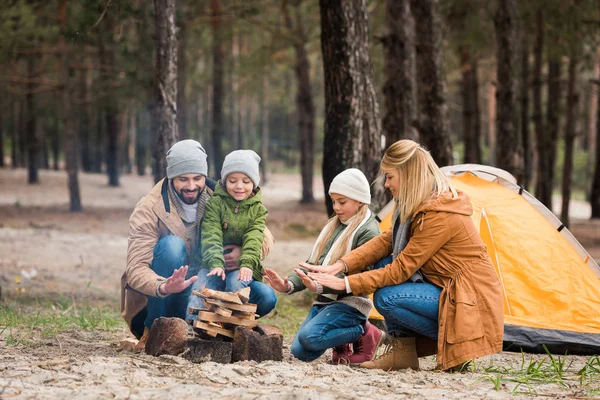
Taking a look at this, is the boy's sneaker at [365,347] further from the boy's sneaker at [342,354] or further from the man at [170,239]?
the man at [170,239]

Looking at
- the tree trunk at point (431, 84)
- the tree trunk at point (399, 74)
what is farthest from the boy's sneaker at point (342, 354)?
the tree trunk at point (431, 84)

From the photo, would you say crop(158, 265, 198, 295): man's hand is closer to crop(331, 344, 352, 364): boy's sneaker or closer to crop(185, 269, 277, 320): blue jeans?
crop(185, 269, 277, 320): blue jeans

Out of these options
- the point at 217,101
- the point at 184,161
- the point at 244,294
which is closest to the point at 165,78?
the point at 184,161

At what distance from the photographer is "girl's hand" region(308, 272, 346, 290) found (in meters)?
4.39

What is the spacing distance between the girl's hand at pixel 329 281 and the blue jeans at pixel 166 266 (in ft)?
2.83

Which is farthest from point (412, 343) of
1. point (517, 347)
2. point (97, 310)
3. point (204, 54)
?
point (204, 54)

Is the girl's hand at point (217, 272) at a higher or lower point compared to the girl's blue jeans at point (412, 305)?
higher

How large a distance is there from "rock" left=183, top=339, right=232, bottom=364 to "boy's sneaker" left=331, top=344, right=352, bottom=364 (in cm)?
88

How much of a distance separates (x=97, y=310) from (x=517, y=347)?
3.93m

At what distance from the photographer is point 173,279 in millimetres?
4281

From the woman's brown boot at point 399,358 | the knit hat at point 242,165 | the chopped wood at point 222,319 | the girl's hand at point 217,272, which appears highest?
the knit hat at point 242,165

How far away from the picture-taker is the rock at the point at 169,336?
4402 mm

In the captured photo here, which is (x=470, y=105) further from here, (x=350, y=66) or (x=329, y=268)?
(x=329, y=268)

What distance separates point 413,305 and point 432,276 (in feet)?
0.76
